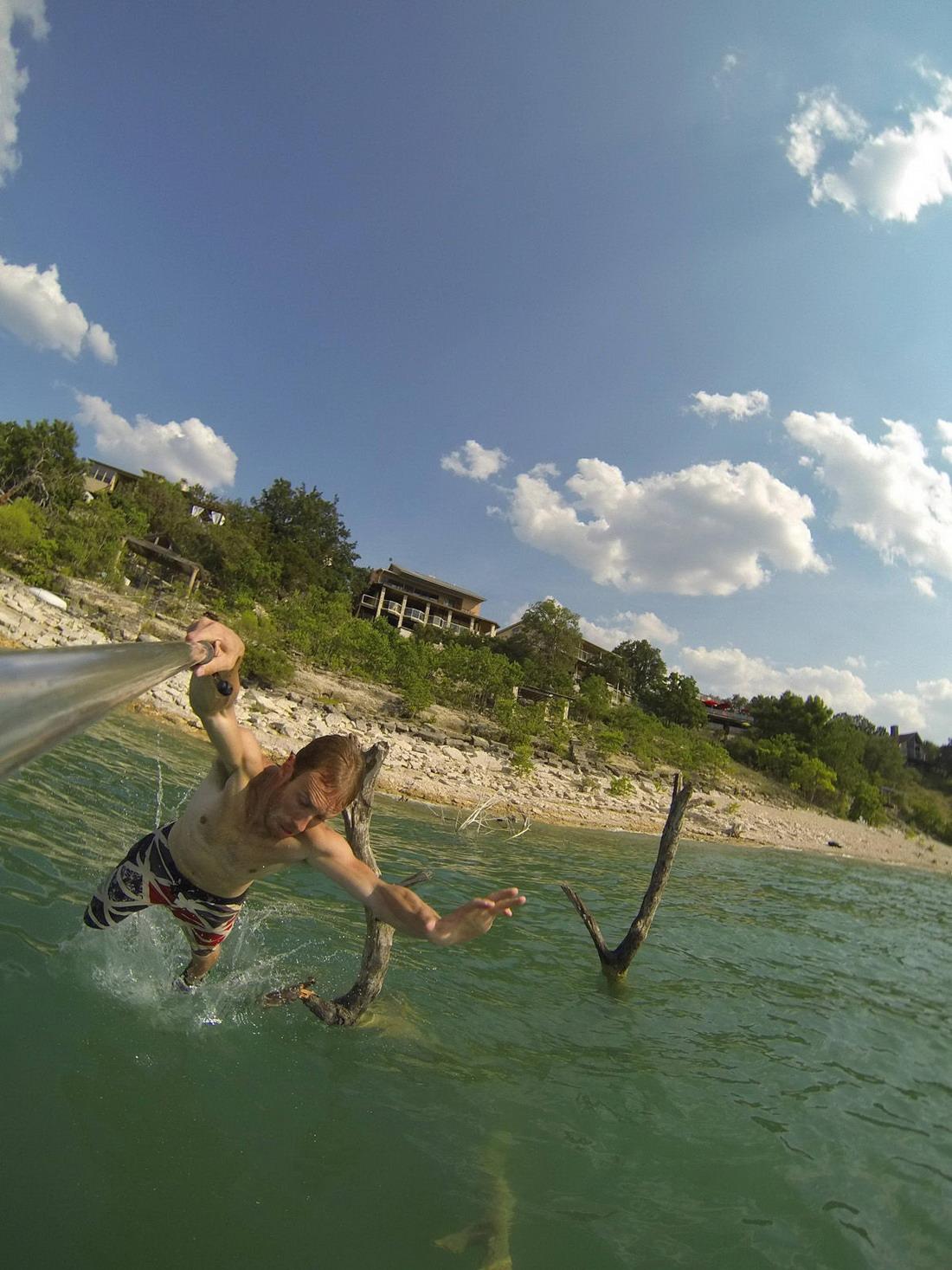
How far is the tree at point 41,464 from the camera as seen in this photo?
34.8 m

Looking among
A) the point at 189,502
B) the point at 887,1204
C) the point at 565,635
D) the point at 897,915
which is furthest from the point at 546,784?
the point at 189,502

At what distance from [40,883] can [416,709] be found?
21.8 meters

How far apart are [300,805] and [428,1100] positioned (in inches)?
109

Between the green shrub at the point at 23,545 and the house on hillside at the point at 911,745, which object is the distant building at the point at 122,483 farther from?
the house on hillside at the point at 911,745

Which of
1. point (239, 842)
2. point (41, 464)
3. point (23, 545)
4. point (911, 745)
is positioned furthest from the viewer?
point (911, 745)

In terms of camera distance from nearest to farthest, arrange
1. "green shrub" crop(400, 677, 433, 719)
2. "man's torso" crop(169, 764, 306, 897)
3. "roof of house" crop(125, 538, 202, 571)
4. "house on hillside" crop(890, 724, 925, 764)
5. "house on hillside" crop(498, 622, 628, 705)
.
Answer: "man's torso" crop(169, 764, 306, 897)
"green shrub" crop(400, 677, 433, 719)
"roof of house" crop(125, 538, 202, 571)
"house on hillside" crop(498, 622, 628, 705)
"house on hillside" crop(890, 724, 925, 764)

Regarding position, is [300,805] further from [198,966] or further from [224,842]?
[198,966]

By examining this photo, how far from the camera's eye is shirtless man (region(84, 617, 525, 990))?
3.16m

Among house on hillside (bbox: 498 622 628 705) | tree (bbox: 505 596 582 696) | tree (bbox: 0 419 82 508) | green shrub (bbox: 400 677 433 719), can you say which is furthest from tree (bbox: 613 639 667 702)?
tree (bbox: 0 419 82 508)

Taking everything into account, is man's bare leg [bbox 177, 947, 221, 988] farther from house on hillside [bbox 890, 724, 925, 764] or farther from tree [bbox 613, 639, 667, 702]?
house on hillside [bbox 890, 724, 925, 764]

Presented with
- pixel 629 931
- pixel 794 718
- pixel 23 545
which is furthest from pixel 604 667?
pixel 629 931

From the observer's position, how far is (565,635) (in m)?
53.2

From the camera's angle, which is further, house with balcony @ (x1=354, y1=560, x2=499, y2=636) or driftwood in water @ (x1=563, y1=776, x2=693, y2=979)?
house with balcony @ (x1=354, y1=560, x2=499, y2=636)

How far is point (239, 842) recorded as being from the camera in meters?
3.88
